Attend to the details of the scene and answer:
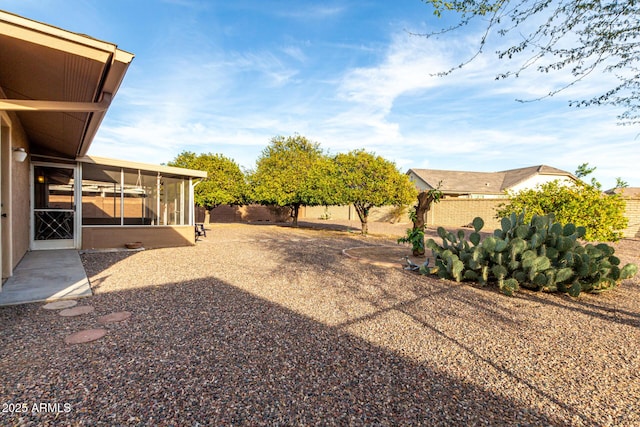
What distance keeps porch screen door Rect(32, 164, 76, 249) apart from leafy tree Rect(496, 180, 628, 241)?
12.2m

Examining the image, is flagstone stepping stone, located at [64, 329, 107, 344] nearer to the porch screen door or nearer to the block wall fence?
the porch screen door

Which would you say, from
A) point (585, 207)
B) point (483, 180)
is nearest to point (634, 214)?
point (585, 207)

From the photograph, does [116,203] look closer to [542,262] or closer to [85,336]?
[85,336]

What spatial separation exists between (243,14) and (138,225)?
810 centimetres

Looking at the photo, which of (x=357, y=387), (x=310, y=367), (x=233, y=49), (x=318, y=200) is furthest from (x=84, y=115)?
(x=318, y=200)

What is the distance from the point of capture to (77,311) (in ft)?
13.6

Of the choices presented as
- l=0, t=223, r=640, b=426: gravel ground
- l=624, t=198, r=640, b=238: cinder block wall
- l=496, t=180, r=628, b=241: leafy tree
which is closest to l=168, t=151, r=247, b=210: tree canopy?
l=0, t=223, r=640, b=426: gravel ground

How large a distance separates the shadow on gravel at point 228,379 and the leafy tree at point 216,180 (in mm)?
15451

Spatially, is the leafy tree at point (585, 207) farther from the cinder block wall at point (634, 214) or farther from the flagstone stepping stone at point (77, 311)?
the cinder block wall at point (634, 214)

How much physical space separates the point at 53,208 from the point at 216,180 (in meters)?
10.4

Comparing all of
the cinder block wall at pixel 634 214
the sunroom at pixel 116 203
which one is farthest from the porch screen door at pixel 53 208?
the cinder block wall at pixel 634 214

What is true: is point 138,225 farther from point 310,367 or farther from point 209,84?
point 310,367

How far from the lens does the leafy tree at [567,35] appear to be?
14.8ft

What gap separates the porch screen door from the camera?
360 inches
